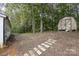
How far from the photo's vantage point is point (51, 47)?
9.73 ft

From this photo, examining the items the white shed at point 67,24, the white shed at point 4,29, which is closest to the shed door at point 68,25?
the white shed at point 67,24

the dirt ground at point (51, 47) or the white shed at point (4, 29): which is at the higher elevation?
the white shed at point (4, 29)

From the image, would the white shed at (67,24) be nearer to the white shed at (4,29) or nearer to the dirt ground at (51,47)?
the dirt ground at (51,47)

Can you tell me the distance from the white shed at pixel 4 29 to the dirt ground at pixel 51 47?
0.10m

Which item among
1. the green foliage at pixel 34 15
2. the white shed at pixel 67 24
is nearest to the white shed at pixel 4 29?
the green foliage at pixel 34 15

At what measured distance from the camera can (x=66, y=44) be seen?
296cm

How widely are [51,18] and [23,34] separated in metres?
0.39

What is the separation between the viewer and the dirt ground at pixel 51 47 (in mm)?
2947

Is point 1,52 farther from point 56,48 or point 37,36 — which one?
point 56,48

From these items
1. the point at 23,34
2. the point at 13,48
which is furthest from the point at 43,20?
the point at 13,48

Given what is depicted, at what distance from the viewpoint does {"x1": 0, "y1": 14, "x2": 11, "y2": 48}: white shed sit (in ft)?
9.70

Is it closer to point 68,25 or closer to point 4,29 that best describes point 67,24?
point 68,25

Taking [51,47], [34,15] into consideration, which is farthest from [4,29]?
[51,47]

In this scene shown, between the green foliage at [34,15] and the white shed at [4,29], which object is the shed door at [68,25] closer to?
the green foliage at [34,15]
